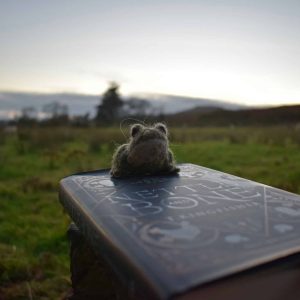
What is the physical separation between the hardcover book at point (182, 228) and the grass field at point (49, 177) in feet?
2.43

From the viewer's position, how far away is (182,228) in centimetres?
97

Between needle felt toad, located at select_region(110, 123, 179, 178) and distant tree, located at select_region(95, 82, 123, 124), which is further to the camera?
distant tree, located at select_region(95, 82, 123, 124)

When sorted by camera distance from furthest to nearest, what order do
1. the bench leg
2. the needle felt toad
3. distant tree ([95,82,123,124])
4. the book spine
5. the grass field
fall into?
distant tree ([95,82,123,124]), the grass field, the bench leg, the needle felt toad, the book spine

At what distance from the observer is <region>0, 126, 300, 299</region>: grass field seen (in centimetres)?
261

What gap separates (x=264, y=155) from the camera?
806 cm

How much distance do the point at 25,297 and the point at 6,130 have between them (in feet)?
36.0

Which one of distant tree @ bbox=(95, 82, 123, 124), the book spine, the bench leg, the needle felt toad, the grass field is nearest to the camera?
the book spine

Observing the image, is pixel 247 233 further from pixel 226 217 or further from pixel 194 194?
pixel 194 194

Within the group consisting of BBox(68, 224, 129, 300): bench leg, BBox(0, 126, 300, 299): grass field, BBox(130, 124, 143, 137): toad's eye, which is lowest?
BBox(0, 126, 300, 299): grass field

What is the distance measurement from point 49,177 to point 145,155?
14.8 ft

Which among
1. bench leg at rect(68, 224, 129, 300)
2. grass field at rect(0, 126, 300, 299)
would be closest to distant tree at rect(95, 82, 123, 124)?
grass field at rect(0, 126, 300, 299)

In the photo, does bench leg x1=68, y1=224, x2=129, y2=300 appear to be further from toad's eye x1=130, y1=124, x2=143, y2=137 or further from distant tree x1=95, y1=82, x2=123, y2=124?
distant tree x1=95, y1=82, x2=123, y2=124

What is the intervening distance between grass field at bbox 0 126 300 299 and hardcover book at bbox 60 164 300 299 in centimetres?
74

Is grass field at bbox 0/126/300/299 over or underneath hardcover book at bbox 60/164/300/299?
underneath
